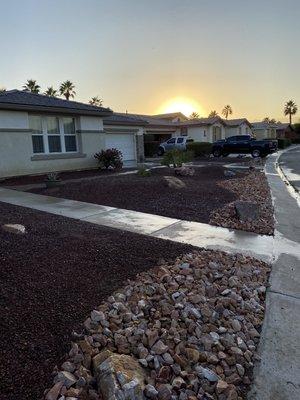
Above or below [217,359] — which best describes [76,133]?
above

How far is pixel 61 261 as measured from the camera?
206 inches

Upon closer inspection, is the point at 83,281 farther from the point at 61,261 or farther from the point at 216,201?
the point at 216,201

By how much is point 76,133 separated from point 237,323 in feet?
55.0

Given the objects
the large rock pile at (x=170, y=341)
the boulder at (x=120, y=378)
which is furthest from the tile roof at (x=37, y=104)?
the boulder at (x=120, y=378)

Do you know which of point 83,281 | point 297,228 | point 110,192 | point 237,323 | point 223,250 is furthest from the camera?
point 110,192

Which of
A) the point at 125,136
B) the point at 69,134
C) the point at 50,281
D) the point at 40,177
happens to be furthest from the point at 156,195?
the point at 125,136

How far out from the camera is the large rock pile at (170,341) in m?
2.93

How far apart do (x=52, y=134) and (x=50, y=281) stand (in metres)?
14.6

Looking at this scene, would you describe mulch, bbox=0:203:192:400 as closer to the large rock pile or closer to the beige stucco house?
the large rock pile

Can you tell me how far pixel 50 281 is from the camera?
454cm

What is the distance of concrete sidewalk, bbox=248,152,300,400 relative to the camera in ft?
10.1

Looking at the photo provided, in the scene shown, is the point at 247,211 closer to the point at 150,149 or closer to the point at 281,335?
the point at 281,335

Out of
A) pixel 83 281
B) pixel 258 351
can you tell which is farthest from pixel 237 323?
pixel 83 281

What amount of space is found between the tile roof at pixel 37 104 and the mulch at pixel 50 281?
31.1ft
